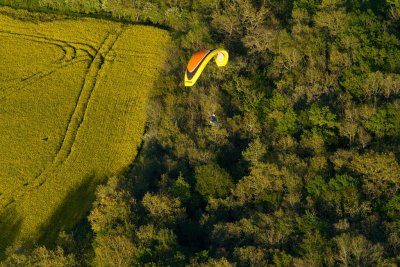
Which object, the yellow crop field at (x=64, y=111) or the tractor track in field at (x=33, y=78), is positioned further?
the tractor track in field at (x=33, y=78)

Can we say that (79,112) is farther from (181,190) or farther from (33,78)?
(181,190)

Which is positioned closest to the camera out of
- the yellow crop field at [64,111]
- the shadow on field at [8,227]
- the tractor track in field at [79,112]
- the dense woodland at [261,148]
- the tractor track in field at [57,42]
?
the dense woodland at [261,148]

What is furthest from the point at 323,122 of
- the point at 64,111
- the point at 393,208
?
the point at 64,111

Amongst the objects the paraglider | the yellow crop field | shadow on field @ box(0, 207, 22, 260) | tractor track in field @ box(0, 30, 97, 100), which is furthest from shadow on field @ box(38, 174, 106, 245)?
tractor track in field @ box(0, 30, 97, 100)

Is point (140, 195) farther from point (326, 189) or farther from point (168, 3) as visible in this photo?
point (168, 3)

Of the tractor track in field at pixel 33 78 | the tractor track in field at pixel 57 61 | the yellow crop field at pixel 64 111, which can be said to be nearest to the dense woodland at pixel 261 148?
the yellow crop field at pixel 64 111

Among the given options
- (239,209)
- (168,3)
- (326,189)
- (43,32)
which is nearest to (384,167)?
(326,189)

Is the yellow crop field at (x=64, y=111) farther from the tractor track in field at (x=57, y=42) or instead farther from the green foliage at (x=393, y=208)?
the green foliage at (x=393, y=208)
